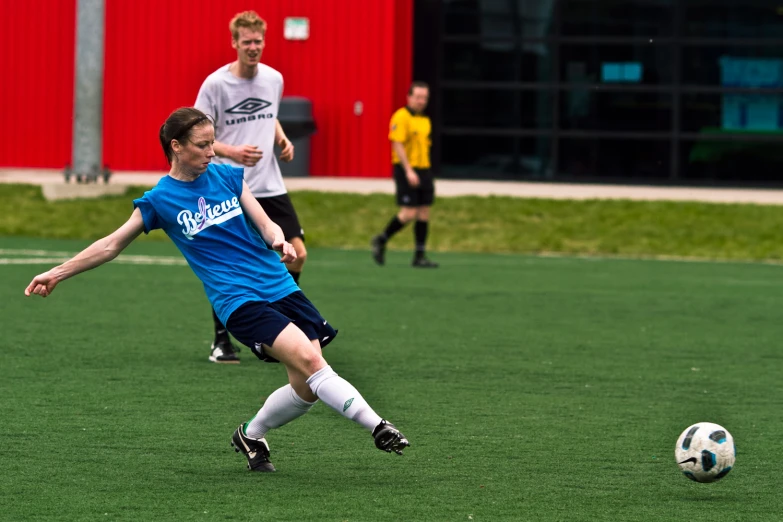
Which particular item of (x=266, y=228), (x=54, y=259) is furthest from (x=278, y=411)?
(x=54, y=259)

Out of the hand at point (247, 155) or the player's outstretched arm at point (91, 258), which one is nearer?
the player's outstretched arm at point (91, 258)

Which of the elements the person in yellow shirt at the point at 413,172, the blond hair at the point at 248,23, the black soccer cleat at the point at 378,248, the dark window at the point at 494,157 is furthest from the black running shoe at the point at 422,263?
the dark window at the point at 494,157

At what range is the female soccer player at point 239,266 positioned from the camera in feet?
19.9

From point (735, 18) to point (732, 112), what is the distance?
60.8 inches

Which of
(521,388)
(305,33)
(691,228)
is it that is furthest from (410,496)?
(305,33)

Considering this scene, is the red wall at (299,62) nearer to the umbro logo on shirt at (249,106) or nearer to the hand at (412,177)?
the hand at (412,177)

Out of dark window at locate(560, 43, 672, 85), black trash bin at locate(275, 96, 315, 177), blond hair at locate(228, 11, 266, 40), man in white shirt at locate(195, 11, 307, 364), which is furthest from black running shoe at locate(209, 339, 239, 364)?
dark window at locate(560, 43, 672, 85)

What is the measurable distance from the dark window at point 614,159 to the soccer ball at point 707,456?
2004 centimetres

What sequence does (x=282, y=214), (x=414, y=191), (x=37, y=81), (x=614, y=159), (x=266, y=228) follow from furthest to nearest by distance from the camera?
(x=37, y=81), (x=614, y=159), (x=414, y=191), (x=282, y=214), (x=266, y=228)

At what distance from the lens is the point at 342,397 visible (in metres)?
6.04

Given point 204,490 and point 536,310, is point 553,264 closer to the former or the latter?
point 536,310

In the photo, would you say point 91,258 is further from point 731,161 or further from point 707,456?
point 731,161

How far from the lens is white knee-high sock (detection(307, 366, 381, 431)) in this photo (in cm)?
601

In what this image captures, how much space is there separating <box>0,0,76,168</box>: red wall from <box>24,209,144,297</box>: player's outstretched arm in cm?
2142
